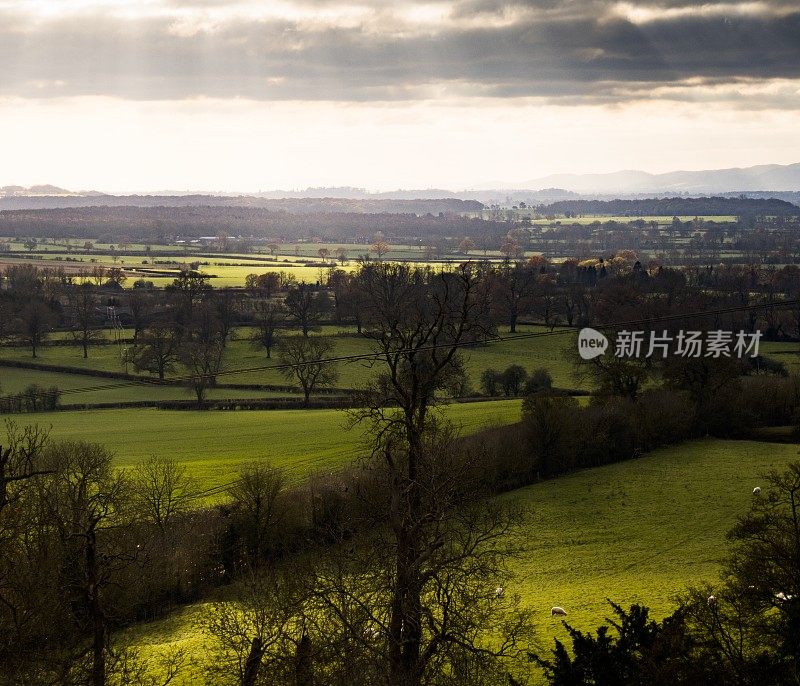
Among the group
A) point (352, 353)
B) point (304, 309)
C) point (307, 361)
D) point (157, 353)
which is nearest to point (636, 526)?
point (307, 361)

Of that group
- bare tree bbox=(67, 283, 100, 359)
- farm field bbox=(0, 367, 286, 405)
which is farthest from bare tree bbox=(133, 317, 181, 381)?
bare tree bbox=(67, 283, 100, 359)

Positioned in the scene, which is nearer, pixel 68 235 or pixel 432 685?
pixel 432 685

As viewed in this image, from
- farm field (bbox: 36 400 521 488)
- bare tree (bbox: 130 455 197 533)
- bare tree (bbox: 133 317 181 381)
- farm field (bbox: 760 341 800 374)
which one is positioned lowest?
farm field (bbox: 36 400 521 488)

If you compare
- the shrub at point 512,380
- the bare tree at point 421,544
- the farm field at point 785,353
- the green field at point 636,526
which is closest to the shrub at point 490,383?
the shrub at point 512,380

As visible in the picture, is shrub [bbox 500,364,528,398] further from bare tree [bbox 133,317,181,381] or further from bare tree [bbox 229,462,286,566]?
bare tree [bbox 229,462,286,566]

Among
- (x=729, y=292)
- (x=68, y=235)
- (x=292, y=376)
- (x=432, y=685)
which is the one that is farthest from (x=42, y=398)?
(x=68, y=235)

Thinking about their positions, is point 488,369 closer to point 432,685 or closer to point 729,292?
point 729,292

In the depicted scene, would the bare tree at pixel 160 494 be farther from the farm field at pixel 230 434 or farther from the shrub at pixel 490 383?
the shrub at pixel 490 383
